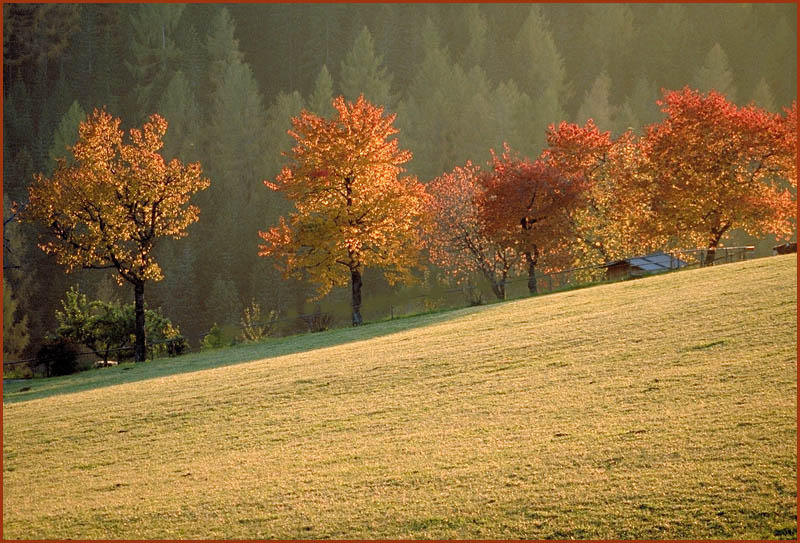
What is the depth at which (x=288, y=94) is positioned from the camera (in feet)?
414

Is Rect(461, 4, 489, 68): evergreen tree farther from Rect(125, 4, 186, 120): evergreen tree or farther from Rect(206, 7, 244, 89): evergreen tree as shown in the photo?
Rect(125, 4, 186, 120): evergreen tree

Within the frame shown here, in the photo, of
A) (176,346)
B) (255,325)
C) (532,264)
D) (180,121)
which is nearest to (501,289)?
(532,264)

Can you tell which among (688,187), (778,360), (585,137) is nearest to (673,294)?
(778,360)

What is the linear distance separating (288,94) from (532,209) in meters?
83.3

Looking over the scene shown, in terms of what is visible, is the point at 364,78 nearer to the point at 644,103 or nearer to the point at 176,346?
the point at 644,103

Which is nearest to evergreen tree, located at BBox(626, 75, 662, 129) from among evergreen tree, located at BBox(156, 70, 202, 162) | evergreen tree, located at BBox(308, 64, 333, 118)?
evergreen tree, located at BBox(308, 64, 333, 118)

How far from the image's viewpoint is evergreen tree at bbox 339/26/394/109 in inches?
4353

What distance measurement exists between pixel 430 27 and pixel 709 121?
313 feet

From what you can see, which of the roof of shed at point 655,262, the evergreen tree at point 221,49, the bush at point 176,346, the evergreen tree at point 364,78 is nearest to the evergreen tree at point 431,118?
the evergreen tree at point 364,78

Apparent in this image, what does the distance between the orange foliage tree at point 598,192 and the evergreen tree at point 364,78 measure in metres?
57.2

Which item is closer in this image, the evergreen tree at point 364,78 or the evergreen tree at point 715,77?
the evergreen tree at point 364,78

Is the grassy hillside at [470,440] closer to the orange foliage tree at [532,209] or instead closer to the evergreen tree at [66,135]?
the orange foliage tree at [532,209]

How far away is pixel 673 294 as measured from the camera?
90.0 ft

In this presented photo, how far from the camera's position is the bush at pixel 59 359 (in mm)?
41594
